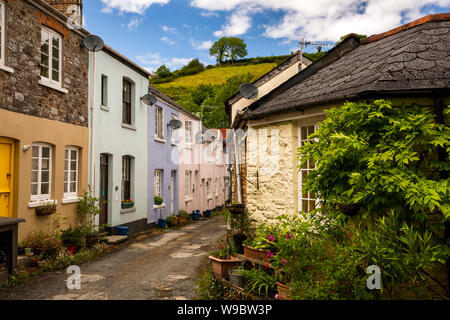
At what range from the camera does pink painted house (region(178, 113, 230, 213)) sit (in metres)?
21.0

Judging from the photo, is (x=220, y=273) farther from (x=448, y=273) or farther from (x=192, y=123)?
(x=192, y=123)

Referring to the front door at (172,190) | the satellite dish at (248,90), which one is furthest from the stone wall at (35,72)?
the front door at (172,190)

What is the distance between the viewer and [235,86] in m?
39.6

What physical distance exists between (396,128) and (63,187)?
29.3 ft

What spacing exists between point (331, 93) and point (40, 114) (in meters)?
7.36

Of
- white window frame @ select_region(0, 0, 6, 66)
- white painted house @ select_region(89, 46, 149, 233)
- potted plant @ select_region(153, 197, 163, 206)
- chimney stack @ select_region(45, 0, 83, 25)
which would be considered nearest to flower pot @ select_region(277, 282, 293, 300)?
white window frame @ select_region(0, 0, 6, 66)

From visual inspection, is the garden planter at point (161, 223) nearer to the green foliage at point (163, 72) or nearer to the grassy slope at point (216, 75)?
the grassy slope at point (216, 75)

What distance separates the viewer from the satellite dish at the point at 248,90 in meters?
9.91

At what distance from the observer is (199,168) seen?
23.8m

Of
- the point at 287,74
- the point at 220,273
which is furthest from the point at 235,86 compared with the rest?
the point at 220,273

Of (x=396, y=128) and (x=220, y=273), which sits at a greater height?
(x=396, y=128)

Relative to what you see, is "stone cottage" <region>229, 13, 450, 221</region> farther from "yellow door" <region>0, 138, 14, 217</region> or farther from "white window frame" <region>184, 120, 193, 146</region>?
"white window frame" <region>184, 120, 193, 146</region>

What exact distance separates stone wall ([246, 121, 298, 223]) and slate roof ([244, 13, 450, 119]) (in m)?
0.46

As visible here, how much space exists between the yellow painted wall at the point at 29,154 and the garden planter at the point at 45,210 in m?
0.11
